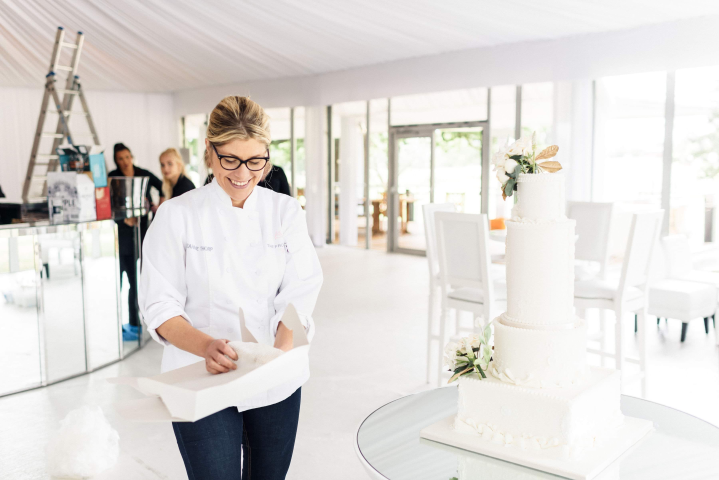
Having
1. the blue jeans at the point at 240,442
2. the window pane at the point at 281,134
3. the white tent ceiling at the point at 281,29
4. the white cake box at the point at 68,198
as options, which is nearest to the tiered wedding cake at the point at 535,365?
the blue jeans at the point at 240,442

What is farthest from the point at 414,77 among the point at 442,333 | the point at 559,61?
the point at 442,333

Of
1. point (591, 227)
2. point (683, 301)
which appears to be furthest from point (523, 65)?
point (683, 301)

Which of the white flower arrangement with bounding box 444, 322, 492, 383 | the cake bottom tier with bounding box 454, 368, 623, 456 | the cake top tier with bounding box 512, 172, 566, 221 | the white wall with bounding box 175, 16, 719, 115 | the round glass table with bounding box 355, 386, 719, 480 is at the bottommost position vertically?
the round glass table with bounding box 355, 386, 719, 480

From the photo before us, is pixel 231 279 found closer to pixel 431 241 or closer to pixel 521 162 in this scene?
pixel 521 162

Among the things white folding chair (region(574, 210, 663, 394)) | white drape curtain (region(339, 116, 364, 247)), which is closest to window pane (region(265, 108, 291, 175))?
white drape curtain (region(339, 116, 364, 247))

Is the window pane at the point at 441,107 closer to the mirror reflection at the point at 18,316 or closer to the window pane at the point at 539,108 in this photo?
the window pane at the point at 539,108

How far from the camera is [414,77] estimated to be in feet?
29.4

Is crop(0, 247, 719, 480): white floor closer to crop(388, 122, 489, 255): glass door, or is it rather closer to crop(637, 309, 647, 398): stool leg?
crop(637, 309, 647, 398): stool leg

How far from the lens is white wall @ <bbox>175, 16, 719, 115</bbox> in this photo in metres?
6.61

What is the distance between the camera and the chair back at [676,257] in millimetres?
5230

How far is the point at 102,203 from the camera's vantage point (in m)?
4.17

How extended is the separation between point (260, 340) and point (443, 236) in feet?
7.43

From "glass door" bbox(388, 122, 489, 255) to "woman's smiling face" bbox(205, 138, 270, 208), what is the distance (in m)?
7.36

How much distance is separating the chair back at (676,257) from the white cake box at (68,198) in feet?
14.9
